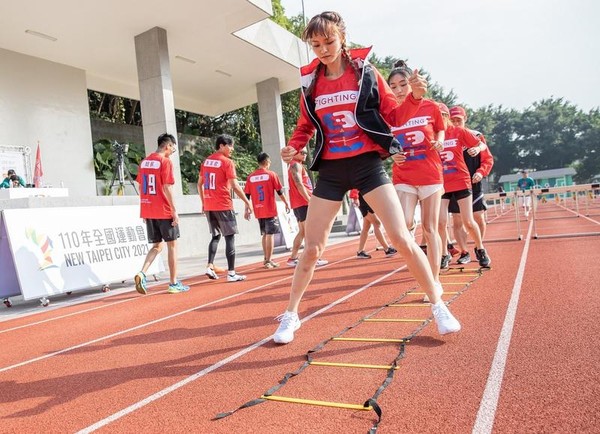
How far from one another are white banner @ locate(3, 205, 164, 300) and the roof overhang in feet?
25.5

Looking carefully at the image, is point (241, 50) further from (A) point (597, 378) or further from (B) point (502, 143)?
(B) point (502, 143)

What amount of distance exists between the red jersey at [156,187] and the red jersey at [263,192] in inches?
98.6

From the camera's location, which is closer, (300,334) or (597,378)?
(597,378)

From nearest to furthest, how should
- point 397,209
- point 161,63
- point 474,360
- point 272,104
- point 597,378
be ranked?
point 597,378 → point 474,360 → point 397,209 → point 161,63 → point 272,104

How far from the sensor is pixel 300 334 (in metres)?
3.74

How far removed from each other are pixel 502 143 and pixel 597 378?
80451 mm

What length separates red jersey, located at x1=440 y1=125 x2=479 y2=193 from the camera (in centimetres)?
591

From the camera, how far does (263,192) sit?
8.85 meters

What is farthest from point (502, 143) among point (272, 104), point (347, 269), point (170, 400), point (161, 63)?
point (170, 400)

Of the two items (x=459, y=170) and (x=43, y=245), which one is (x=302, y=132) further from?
(x=43, y=245)

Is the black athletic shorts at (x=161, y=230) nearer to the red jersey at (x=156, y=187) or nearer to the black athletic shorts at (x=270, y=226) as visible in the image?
the red jersey at (x=156, y=187)

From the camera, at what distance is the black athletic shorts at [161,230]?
21.3 ft

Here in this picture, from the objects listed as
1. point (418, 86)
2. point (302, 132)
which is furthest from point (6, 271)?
point (418, 86)

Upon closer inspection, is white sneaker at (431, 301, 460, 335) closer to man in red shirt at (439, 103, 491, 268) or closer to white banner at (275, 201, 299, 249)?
man in red shirt at (439, 103, 491, 268)
